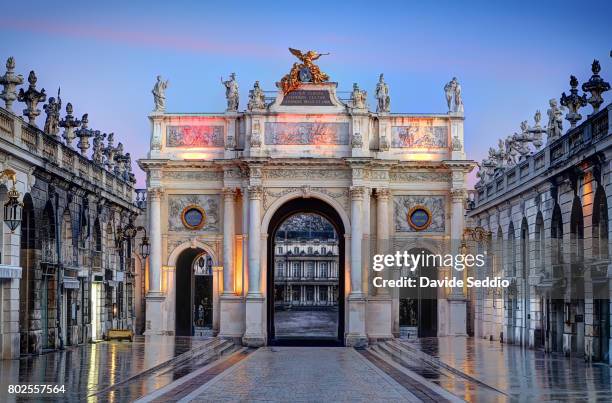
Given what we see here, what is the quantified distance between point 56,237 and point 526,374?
21.3 metres

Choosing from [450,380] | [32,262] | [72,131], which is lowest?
[450,380]

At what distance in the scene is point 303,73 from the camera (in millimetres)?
59062

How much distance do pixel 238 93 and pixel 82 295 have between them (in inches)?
651

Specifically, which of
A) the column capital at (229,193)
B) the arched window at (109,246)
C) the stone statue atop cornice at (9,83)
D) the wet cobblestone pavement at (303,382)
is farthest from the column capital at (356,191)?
the stone statue atop cornice at (9,83)

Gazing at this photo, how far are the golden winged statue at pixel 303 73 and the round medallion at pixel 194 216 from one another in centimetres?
798

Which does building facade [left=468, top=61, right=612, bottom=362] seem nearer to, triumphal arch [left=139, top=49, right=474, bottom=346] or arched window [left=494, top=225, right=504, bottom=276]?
arched window [left=494, top=225, right=504, bottom=276]

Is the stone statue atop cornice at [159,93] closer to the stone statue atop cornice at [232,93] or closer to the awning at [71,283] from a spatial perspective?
the stone statue atop cornice at [232,93]

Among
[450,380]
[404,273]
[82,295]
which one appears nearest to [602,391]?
[450,380]

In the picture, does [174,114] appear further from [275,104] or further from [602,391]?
[602,391]

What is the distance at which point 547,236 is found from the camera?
4309 cm

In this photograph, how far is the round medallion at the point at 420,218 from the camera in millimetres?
59781

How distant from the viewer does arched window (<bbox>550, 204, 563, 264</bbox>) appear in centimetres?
4144

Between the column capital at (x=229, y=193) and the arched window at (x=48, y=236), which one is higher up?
the column capital at (x=229, y=193)

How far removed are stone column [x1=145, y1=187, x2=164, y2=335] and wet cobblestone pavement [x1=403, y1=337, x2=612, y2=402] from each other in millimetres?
18129
